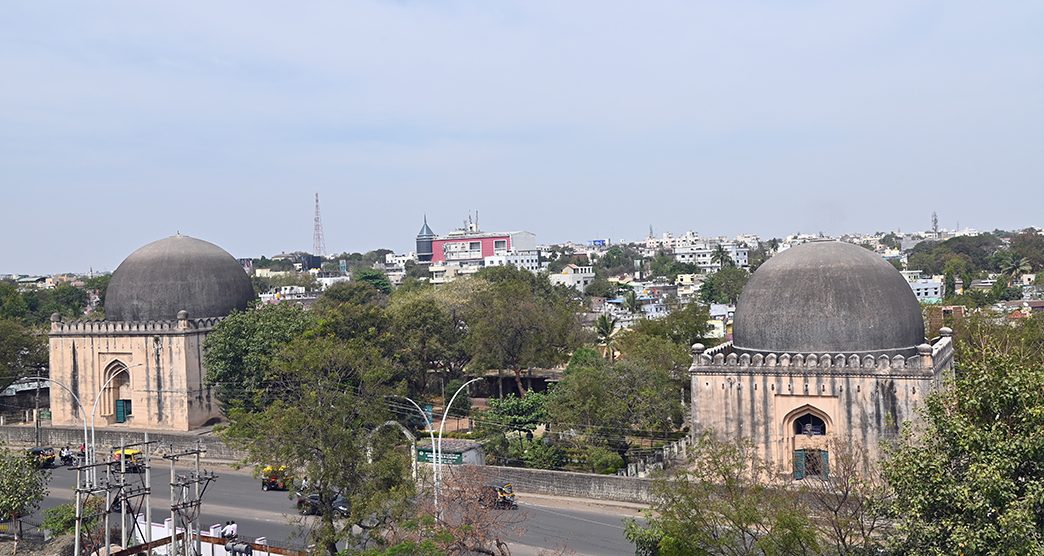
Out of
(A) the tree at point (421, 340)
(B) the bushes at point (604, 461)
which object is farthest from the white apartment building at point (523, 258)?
(B) the bushes at point (604, 461)

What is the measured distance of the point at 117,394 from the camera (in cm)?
5038

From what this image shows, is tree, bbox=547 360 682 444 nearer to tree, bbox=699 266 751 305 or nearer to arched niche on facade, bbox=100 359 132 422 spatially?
arched niche on facade, bbox=100 359 132 422

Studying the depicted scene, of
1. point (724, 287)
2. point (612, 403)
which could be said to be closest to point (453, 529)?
point (612, 403)

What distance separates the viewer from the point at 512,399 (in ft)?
137

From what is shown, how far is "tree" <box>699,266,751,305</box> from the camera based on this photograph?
374 ft

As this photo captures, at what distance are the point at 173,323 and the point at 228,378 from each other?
4264 mm

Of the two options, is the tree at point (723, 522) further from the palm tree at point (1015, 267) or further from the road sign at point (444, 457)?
the palm tree at point (1015, 267)

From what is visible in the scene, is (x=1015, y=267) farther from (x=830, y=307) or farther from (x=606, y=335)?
(x=830, y=307)

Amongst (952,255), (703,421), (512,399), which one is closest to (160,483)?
(512,399)

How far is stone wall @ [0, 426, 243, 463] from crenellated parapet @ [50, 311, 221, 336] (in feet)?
16.5

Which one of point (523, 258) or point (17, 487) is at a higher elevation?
point (523, 258)

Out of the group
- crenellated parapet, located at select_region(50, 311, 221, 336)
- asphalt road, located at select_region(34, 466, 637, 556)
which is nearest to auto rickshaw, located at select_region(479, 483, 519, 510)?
asphalt road, located at select_region(34, 466, 637, 556)

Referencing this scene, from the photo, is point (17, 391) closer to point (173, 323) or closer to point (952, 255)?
point (173, 323)

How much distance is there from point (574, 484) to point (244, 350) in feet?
64.8
